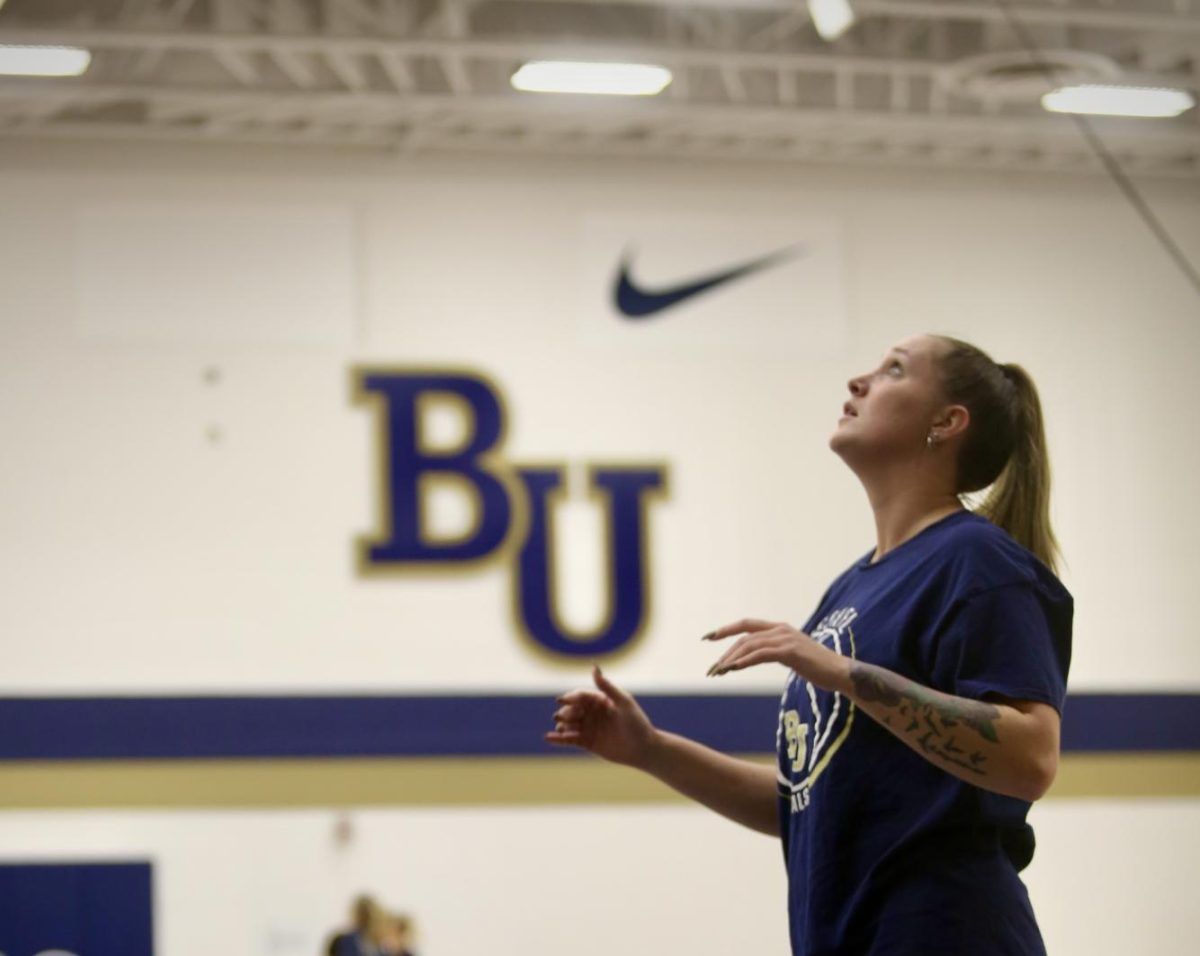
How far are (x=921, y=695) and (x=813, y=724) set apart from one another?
28 cm

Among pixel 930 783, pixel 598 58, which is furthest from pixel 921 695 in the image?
pixel 598 58

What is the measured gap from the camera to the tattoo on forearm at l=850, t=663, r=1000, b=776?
5.07 feet

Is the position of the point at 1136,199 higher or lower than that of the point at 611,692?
higher

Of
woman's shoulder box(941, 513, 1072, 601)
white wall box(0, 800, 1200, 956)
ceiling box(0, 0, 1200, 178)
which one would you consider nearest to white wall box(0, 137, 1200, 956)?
white wall box(0, 800, 1200, 956)

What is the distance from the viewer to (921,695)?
5.14ft

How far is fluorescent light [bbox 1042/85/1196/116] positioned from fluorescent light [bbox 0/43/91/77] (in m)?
3.40

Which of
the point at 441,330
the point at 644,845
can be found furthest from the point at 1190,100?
the point at 644,845

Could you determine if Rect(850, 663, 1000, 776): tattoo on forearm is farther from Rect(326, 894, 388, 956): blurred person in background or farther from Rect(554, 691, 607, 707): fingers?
Rect(326, 894, 388, 956): blurred person in background

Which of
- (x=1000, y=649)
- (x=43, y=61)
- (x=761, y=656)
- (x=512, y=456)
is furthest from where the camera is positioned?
(x=512, y=456)

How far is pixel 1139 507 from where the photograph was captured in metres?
6.07

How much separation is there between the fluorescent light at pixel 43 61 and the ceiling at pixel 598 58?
0.06m

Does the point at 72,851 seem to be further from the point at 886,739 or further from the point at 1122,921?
the point at 886,739

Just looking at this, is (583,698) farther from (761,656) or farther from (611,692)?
(761,656)

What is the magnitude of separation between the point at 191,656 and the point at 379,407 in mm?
1096
